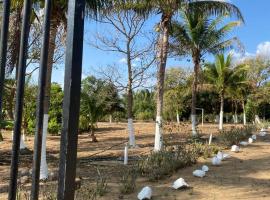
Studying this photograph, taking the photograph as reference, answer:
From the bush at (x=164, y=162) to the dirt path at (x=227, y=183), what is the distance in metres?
0.19

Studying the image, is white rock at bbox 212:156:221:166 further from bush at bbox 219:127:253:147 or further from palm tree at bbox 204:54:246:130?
palm tree at bbox 204:54:246:130

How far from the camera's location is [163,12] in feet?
52.1

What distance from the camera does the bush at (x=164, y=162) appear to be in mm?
9875

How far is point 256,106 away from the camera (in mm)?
42688

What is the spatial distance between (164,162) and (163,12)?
7.08 meters

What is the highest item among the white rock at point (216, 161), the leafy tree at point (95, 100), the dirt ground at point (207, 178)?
the leafy tree at point (95, 100)

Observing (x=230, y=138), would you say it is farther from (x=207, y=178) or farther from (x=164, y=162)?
(x=207, y=178)

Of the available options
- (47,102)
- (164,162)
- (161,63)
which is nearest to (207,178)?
(164,162)

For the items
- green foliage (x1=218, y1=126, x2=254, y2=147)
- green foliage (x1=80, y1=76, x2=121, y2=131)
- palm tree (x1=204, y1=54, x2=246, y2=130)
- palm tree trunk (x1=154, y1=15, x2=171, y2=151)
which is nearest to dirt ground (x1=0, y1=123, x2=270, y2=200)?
palm tree trunk (x1=154, y1=15, x2=171, y2=151)

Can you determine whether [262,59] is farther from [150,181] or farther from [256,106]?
[150,181]

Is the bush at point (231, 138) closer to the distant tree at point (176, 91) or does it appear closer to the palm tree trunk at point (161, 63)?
the palm tree trunk at point (161, 63)

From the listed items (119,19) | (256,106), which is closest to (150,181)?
(119,19)

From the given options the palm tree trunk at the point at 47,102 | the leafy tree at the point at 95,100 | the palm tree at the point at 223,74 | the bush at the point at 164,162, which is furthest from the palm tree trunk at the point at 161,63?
the palm tree at the point at 223,74

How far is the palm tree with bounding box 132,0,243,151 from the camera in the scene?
15.0m
